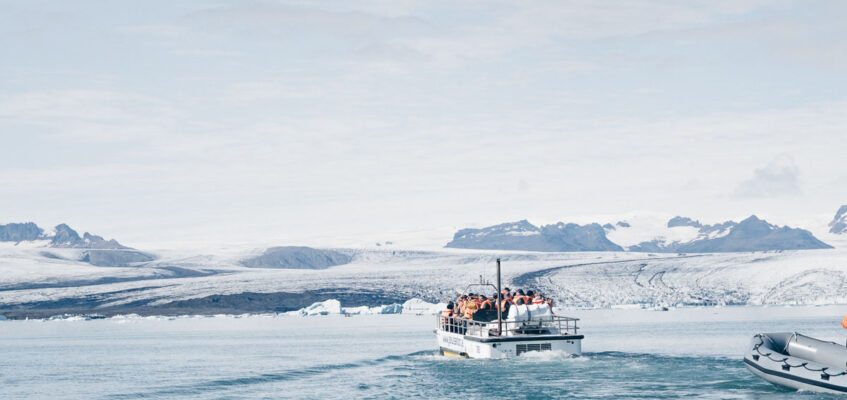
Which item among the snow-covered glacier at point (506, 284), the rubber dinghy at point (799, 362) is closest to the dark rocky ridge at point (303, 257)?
the snow-covered glacier at point (506, 284)

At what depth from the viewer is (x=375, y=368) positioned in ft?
118

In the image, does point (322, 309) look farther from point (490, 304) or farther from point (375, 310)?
point (490, 304)

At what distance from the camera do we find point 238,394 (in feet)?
97.0

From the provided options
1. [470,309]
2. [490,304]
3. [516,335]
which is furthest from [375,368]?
[516,335]

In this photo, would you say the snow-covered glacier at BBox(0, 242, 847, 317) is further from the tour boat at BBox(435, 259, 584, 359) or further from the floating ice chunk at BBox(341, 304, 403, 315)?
the tour boat at BBox(435, 259, 584, 359)

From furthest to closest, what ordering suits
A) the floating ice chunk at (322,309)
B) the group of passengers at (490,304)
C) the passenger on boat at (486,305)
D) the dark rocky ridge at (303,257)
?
the dark rocky ridge at (303,257) → the floating ice chunk at (322,309) → the passenger on boat at (486,305) → the group of passengers at (490,304)

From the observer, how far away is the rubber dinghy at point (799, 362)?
904 inches

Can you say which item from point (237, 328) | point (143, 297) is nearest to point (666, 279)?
point (237, 328)

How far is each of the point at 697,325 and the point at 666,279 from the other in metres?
33.9

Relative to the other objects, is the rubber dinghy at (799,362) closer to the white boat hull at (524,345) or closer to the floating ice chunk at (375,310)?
the white boat hull at (524,345)

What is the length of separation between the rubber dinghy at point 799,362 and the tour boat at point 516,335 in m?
7.40

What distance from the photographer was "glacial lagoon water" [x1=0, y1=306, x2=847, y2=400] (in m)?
27.9

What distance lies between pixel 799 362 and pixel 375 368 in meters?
15.5

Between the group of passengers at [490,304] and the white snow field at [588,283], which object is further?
the white snow field at [588,283]
